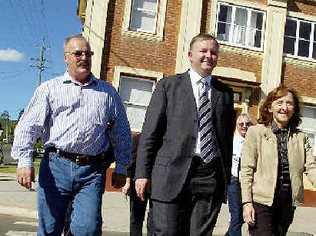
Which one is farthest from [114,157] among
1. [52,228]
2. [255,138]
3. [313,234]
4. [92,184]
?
[313,234]

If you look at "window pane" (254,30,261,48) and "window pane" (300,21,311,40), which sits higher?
"window pane" (300,21,311,40)

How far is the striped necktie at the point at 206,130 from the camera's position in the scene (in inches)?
175

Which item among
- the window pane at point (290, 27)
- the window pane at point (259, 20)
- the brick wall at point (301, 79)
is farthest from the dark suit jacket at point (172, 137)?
the window pane at point (290, 27)

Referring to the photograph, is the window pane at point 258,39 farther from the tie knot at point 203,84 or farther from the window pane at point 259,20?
the tie knot at point 203,84

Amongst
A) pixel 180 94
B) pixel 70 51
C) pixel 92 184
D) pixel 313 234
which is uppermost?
pixel 70 51

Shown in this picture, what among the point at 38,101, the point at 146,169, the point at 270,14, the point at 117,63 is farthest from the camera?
the point at 270,14

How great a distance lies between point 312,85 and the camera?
21.2 m

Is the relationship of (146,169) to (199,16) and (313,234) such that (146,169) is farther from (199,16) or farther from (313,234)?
(199,16)

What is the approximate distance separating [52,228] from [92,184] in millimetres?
475

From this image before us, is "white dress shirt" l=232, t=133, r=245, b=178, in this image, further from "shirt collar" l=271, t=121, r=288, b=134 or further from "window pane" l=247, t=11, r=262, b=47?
"window pane" l=247, t=11, r=262, b=47

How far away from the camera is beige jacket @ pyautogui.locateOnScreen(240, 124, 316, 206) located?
15.9 feet

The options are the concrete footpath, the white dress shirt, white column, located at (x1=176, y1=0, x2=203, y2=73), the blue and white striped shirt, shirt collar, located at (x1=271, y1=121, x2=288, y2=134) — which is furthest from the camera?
white column, located at (x1=176, y1=0, x2=203, y2=73)

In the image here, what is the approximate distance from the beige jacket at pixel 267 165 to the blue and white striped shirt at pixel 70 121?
1006 mm

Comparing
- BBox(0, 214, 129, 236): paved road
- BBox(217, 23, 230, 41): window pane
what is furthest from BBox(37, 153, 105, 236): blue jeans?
BBox(217, 23, 230, 41): window pane
